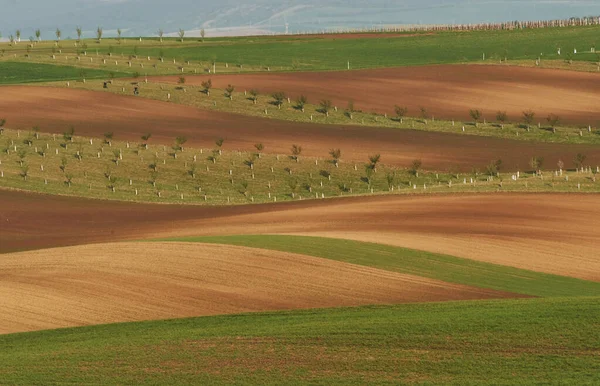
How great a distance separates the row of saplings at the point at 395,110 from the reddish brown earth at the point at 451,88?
0.81m

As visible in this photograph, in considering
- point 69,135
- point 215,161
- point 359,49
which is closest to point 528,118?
point 215,161

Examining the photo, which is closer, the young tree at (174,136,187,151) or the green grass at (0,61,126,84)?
the young tree at (174,136,187,151)

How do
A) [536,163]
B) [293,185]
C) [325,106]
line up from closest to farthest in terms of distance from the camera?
[293,185], [536,163], [325,106]

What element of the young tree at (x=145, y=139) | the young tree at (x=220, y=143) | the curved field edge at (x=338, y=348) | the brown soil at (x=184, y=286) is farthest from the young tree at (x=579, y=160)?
the curved field edge at (x=338, y=348)

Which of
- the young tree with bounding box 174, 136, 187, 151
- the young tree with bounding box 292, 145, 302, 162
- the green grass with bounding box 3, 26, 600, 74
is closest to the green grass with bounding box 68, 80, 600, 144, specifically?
the young tree with bounding box 292, 145, 302, 162

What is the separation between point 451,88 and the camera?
110 metres

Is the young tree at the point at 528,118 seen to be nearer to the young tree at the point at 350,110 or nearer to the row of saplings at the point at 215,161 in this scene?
the row of saplings at the point at 215,161

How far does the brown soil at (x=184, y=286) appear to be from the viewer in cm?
4081

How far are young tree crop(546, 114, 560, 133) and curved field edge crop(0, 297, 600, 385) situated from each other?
5823cm

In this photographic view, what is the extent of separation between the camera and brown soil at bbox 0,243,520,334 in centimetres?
4081

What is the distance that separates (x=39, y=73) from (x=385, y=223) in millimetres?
69682

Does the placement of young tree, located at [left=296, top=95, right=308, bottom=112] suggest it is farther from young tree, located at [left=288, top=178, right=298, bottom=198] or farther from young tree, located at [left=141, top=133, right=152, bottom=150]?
young tree, located at [left=288, top=178, right=298, bottom=198]

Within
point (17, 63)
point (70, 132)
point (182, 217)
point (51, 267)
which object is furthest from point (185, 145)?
point (17, 63)

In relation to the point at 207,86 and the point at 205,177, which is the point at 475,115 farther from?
the point at 205,177
